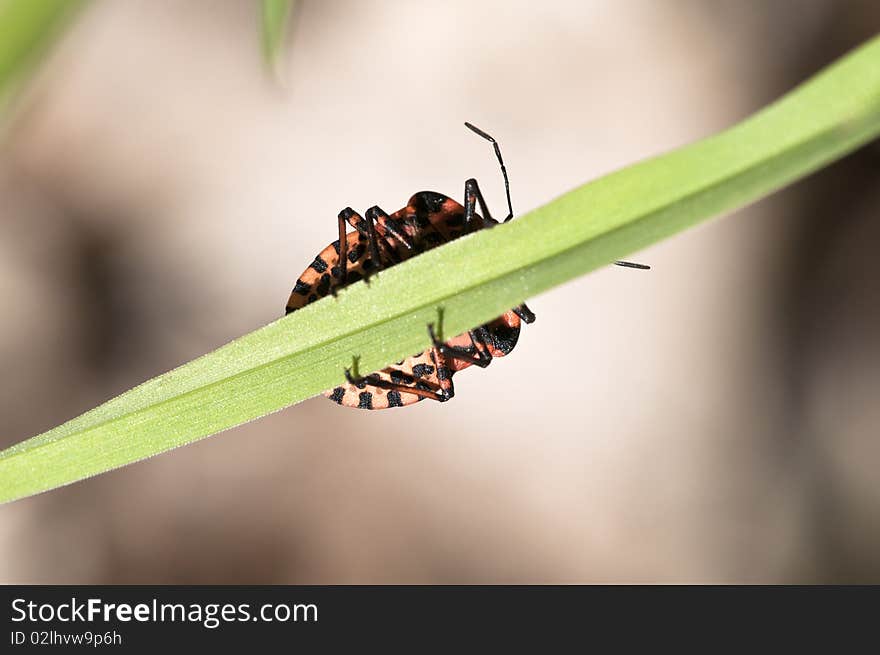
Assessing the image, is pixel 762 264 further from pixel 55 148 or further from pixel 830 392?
pixel 55 148

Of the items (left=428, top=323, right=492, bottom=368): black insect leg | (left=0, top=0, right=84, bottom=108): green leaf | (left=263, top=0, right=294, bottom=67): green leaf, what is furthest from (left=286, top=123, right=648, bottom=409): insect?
(left=0, top=0, right=84, bottom=108): green leaf

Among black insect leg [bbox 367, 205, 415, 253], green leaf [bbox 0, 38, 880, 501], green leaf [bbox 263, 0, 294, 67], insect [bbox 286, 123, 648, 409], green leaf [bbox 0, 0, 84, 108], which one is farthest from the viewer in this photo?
black insect leg [bbox 367, 205, 415, 253]

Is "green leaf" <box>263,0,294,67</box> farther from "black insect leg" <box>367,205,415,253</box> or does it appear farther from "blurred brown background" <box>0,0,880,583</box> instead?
"blurred brown background" <box>0,0,880,583</box>

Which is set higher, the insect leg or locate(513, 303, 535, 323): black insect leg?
the insect leg

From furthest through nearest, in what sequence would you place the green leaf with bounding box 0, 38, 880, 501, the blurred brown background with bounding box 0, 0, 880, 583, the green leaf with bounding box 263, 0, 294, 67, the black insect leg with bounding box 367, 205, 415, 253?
the blurred brown background with bounding box 0, 0, 880, 583, the black insect leg with bounding box 367, 205, 415, 253, the green leaf with bounding box 263, 0, 294, 67, the green leaf with bounding box 0, 38, 880, 501

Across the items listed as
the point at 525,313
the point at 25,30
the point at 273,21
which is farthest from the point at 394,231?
the point at 25,30

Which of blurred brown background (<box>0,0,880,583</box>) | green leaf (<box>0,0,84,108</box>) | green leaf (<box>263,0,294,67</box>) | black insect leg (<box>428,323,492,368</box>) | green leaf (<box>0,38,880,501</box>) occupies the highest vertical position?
blurred brown background (<box>0,0,880,583</box>)
